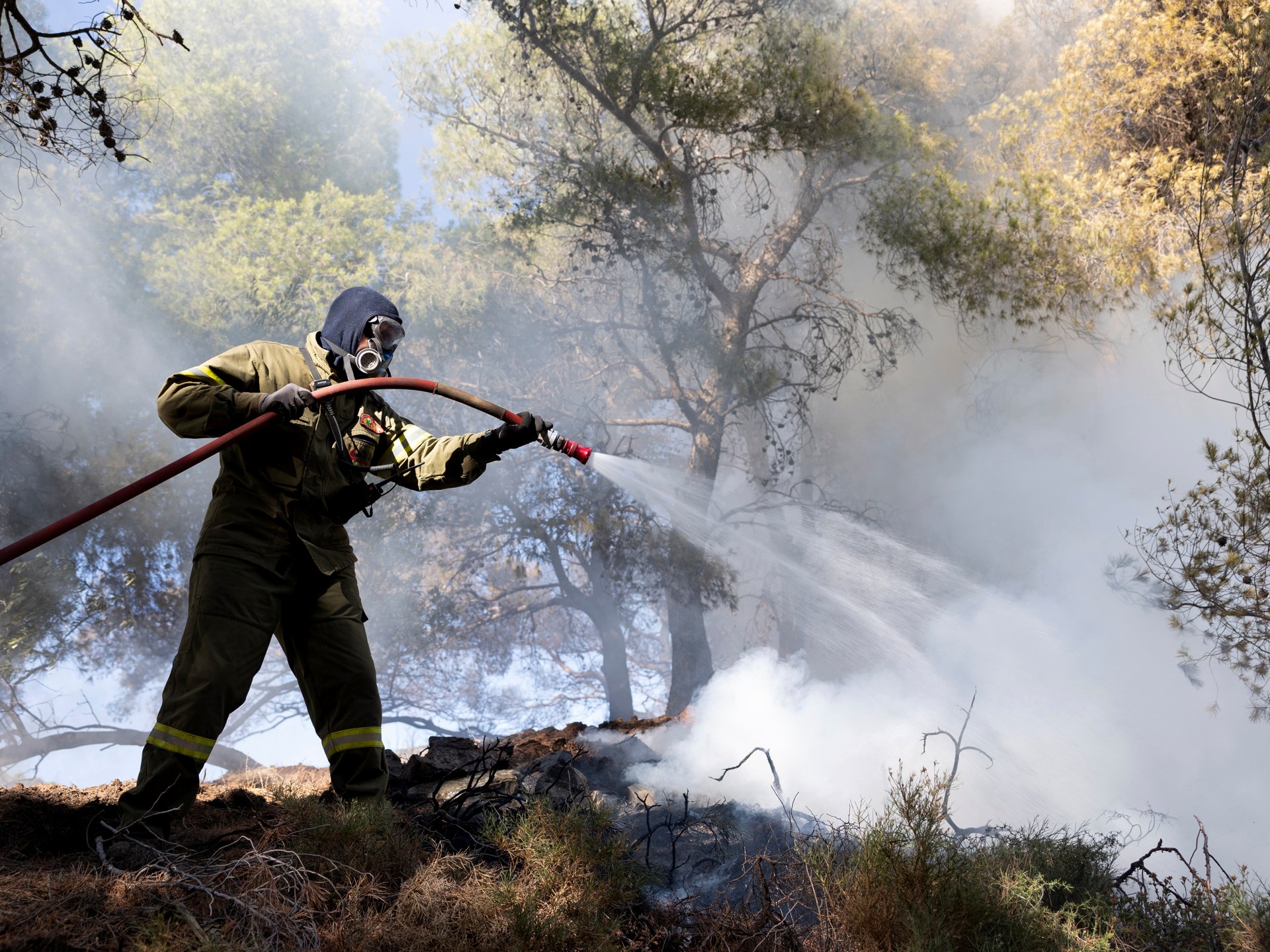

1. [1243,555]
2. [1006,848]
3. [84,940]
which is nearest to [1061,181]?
[1243,555]

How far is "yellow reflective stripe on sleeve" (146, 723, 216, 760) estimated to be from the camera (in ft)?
8.83

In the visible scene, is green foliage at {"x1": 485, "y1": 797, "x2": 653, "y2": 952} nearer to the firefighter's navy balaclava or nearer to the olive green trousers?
the olive green trousers

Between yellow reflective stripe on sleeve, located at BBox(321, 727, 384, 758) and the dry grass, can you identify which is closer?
the dry grass

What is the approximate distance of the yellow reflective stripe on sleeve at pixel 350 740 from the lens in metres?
3.10

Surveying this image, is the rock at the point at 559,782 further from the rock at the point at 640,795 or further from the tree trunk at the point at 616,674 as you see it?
the tree trunk at the point at 616,674

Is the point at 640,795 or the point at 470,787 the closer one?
the point at 470,787

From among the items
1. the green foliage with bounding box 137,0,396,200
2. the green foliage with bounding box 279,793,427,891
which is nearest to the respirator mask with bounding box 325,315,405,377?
the green foliage with bounding box 279,793,427,891

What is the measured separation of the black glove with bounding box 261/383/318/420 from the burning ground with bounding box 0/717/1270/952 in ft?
4.62

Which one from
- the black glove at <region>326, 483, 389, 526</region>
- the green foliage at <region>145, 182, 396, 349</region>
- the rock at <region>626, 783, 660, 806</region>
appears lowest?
the rock at <region>626, 783, 660, 806</region>

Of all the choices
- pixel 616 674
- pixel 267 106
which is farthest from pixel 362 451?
pixel 267 106

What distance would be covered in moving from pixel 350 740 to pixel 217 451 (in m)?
1.20

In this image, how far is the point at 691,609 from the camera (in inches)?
379

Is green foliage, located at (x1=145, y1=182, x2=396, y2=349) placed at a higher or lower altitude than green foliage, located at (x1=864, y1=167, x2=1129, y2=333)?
lower

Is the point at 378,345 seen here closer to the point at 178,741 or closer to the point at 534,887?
the point at 178,741
